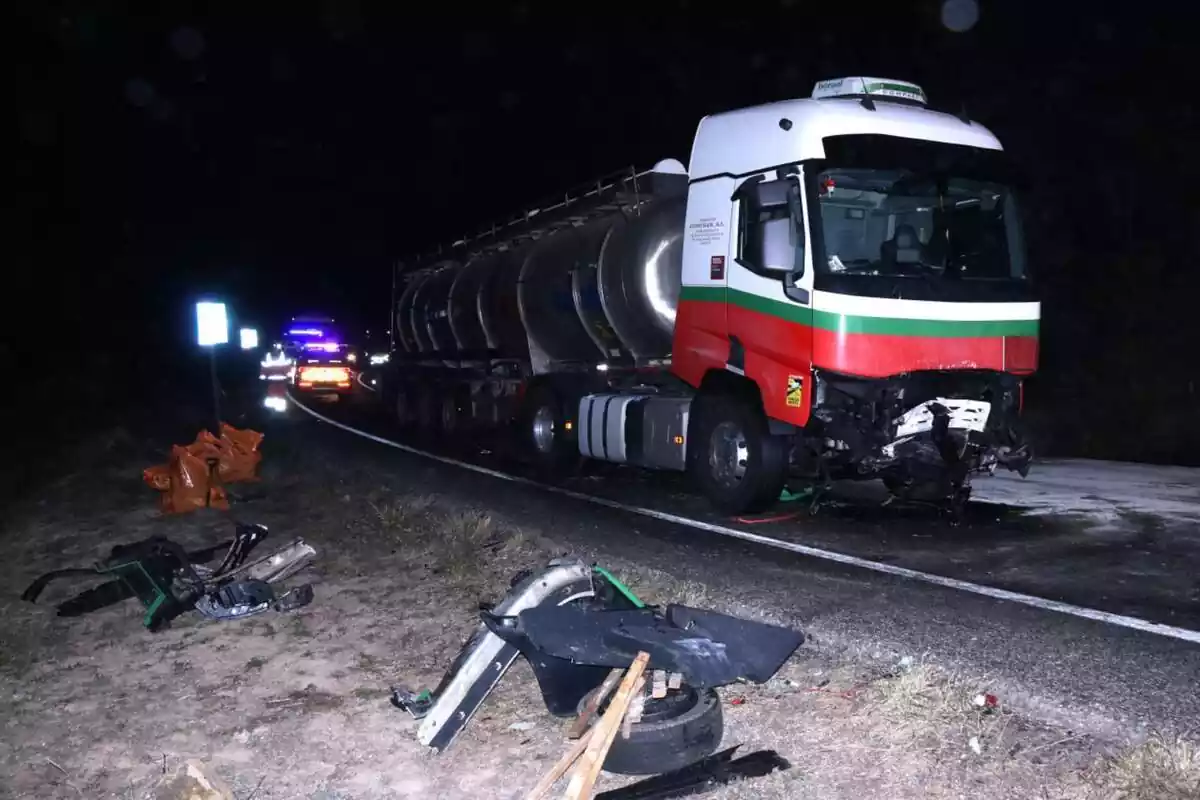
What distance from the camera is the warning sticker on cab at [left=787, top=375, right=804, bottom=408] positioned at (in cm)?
877

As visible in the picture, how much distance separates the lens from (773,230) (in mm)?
8961

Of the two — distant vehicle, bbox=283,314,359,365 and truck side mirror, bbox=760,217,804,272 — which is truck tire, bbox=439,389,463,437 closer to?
truck side mirror, bbox=760,217,804,272

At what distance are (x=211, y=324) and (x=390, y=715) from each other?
11.5 meters

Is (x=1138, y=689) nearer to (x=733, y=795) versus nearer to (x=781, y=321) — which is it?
(x=733, y=795)

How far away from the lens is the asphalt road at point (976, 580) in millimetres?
4793

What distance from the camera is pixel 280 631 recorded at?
6.46 m

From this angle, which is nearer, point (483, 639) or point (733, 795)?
point (733, 795)

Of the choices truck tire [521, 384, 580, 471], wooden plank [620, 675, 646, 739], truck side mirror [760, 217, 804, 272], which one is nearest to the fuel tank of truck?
truck tire [521, 384, 580, 471]

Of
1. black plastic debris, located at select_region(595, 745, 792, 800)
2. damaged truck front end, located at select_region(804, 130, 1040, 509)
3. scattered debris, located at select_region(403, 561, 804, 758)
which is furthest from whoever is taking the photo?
damaged truck front end, located at select_region(804, 130, 1040, 509)

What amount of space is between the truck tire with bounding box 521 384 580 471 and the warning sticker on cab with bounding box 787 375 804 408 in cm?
480

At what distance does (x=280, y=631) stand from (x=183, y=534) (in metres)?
3.82

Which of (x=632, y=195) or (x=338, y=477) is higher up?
(x=632, y=195)

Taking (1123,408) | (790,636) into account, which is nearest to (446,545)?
(790,636)

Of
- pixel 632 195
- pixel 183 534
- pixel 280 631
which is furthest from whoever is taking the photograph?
pixel 632 195
